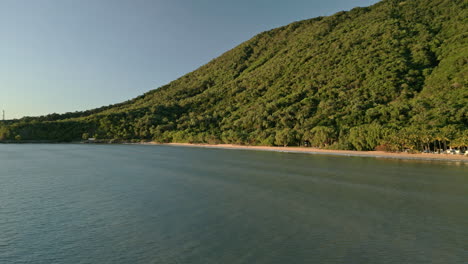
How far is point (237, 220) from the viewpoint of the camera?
12.2m

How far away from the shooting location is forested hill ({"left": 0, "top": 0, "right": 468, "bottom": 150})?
41.0m

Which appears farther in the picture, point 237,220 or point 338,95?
point 338,95

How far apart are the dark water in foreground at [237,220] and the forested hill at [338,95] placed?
65.6 feet

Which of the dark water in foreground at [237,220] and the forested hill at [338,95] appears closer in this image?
the dark water in foreground at [237,220]

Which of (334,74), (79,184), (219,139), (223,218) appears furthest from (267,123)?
(223,218)

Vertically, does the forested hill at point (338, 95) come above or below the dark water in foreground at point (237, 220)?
above

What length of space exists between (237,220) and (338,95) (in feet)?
180

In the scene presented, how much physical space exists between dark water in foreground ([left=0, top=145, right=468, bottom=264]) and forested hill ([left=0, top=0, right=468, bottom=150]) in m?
20.0

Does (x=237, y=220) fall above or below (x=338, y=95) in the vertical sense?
below

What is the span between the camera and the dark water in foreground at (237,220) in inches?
350

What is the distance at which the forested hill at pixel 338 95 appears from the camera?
41.0m

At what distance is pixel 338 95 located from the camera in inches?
2429

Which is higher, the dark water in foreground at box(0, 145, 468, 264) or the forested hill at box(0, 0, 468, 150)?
the forested hill at box(0, 0, 468, 150)

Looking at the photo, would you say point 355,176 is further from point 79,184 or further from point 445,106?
A: point 445,106
